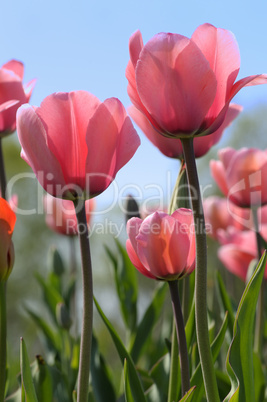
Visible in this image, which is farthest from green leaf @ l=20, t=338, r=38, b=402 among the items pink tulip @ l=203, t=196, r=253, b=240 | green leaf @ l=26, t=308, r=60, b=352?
pink tulip @ l=203, t=196, r=253, b=240

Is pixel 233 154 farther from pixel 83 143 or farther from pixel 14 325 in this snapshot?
pixel 14 325

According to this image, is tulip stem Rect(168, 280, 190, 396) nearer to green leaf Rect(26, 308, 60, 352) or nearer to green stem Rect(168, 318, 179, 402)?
green stem Rect(168, 318, 179, 402)

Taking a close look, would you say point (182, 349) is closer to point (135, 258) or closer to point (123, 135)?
point (135, 258)

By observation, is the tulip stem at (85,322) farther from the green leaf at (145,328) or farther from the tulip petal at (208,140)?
the green leaf at (145,328)

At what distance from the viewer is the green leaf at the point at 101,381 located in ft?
2.70

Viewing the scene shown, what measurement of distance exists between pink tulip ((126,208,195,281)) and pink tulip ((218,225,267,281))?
1.51ft

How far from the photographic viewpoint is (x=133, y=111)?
75cm

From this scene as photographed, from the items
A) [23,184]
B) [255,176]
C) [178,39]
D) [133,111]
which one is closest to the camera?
[178,39]

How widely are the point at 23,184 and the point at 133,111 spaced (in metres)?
4.85

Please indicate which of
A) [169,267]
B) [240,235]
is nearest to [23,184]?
[240,235]

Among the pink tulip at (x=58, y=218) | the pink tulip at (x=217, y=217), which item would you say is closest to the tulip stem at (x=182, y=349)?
the pink tulip at (x=58, y=218)

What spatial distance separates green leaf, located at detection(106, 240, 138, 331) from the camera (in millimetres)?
1050

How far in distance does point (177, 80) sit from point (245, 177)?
555mm

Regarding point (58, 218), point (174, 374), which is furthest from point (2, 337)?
point (58, 218)
